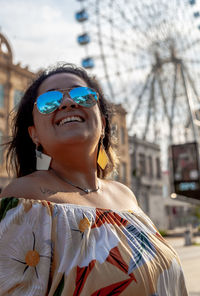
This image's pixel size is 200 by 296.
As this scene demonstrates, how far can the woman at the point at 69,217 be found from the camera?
4.02 ft

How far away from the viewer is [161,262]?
4.86 feet

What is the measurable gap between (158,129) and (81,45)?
26.8 ft

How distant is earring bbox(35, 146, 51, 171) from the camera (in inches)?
69.3

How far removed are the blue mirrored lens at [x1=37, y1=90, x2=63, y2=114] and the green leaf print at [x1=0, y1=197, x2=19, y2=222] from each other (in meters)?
0.55

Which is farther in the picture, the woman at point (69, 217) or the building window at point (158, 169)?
the building window at point (158, 169)

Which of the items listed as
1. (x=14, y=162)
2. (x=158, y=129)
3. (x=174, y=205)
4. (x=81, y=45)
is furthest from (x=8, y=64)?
(x=174, y=205)

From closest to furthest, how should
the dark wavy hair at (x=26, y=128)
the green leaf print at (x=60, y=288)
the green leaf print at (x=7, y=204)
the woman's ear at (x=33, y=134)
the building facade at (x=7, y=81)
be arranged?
the green leaf print at (x=60, y=288) < the green leaf print at (x=7, y=204) < the woman's ear at (x=33, y=134) < the dark wavy hair at (x=26, y=128) < the building facade at (x=7, y=81)

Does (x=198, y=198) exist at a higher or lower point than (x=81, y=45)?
lower

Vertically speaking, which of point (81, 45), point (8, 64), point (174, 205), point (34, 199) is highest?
point (81, 45)

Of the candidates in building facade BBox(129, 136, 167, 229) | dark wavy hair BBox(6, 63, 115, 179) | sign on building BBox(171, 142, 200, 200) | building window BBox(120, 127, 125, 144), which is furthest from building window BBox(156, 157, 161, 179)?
dark wavy hair BBox(6, 63, 115, 179)

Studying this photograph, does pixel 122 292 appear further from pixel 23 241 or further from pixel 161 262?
pixel 23 241

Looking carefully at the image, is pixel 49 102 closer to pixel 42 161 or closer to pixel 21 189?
pixel 42 161

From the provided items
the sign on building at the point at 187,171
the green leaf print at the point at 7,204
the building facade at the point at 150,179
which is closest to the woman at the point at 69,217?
the green leaf print at the point at 7,204

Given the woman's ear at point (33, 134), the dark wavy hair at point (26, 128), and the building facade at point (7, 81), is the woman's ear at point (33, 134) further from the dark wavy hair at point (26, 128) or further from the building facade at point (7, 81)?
the building facade at point (7, 81)
